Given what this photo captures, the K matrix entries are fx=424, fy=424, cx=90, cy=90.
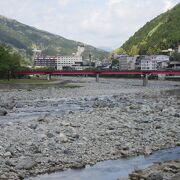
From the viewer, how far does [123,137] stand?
2555 centimetres

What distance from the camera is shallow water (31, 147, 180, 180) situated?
59.4ft

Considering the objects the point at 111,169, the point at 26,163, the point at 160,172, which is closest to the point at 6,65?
the point at 26,163

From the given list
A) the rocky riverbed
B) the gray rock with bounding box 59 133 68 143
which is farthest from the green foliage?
the gray rock with bounding box 59 133 68 143

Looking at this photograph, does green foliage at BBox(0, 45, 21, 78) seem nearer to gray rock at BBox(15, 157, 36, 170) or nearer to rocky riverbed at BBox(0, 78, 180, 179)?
rocky riverbed at BBox(0, 78, 180, 179)

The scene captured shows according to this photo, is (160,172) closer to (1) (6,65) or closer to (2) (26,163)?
(2) (26,163)

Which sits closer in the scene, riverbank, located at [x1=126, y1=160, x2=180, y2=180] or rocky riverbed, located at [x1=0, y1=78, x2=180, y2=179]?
riverbank, located at [x1=126, y1=160, x2=180, y2=180]

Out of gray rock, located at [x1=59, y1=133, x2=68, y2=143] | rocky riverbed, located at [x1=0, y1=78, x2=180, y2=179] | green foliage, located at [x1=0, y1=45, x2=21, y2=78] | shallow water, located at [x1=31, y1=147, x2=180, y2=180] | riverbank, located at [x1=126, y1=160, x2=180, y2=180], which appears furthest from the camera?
green foliage, located at [x1=0, y1=45, x2=21, y2=78]

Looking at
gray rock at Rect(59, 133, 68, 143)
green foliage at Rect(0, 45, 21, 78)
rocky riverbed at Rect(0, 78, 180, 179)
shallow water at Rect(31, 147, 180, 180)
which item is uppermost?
green foliage at Rect(0, 45, 21, 78)

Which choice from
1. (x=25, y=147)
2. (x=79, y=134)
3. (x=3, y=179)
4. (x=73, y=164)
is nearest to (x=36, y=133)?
(x=79, y=134)

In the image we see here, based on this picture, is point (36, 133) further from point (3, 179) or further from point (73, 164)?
point (3, 179)

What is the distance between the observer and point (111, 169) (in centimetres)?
1945

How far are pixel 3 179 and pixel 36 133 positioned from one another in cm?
937

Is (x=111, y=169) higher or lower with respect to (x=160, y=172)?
lower

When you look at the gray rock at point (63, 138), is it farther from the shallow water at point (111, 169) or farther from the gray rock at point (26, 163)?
the gray rock at point (26, 163)
